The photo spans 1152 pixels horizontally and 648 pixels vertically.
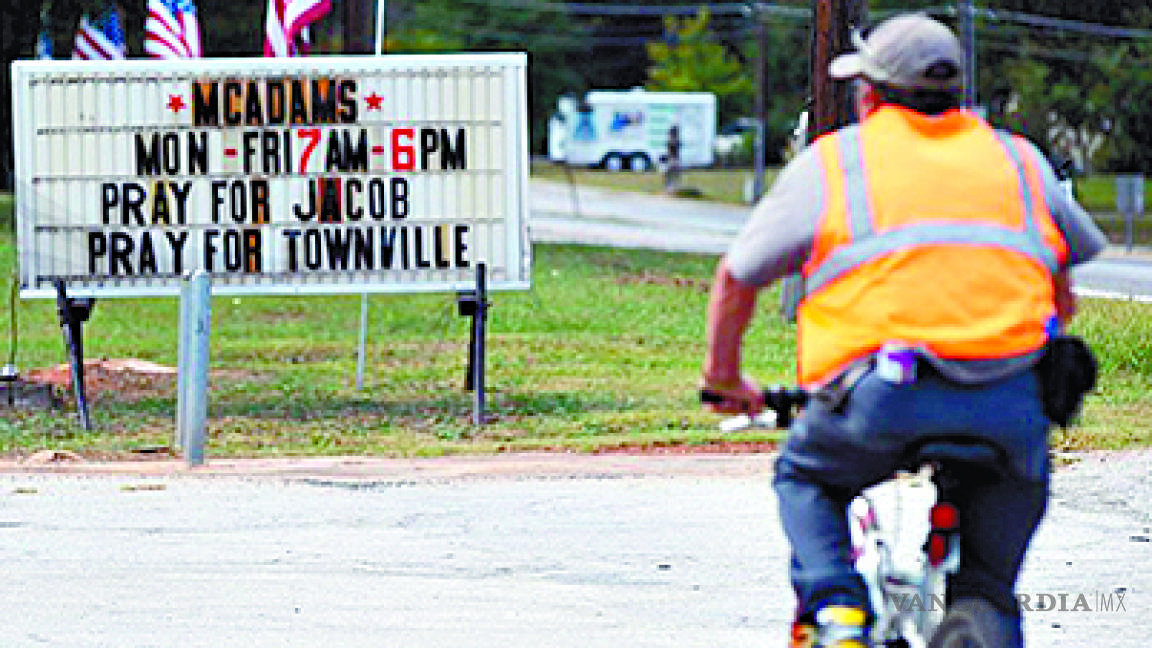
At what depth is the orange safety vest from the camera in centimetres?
526

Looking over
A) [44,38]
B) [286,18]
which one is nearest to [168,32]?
[286,18]

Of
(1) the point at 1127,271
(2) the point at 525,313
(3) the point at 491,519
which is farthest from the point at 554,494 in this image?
(1) the point at 1127,271

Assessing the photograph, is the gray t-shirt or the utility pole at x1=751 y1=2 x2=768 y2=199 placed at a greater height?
the gray t-shirt

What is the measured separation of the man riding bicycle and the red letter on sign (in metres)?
10.5

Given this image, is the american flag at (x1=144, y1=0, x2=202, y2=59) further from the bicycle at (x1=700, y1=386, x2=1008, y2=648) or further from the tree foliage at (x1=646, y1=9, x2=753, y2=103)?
the tree foliage at (x1=646, y1=9, x2=753, y2=103)

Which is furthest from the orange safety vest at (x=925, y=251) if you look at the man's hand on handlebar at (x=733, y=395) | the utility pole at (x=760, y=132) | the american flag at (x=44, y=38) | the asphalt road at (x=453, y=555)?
the utility pole at (x=760, y=132)

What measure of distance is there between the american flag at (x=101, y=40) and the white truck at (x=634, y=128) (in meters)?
56.1

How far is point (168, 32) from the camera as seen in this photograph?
69.1ft

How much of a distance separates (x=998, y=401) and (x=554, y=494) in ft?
22.0

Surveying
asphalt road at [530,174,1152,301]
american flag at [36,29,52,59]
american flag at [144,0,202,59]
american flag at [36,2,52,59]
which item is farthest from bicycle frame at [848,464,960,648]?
american flag at [36,29,52,59]

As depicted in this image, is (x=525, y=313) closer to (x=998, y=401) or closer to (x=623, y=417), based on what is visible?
(x=623, y=417)

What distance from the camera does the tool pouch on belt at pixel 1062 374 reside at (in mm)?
5402

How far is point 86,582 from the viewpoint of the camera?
371 inches

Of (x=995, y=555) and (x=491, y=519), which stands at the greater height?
(x=995, y=555)
